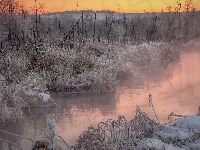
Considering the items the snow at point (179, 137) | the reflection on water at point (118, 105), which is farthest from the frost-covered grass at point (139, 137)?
the reflection on water at point (118, 105)

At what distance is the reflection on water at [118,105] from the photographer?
8.10 m

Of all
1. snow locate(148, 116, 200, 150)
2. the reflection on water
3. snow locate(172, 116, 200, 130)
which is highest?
snow locate(172, 116, 200, 130)

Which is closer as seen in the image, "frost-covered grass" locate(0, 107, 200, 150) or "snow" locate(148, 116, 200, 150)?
"frost-covered grass" locate(0, 107, 200, 150)

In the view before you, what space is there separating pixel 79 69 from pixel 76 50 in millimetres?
1194

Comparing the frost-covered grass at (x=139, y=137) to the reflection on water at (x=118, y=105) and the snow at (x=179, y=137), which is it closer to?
the snow at (x=179, y=137)

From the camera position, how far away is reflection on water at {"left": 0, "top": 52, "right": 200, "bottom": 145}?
8.10m

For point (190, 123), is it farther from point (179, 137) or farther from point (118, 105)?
point (118, 105)

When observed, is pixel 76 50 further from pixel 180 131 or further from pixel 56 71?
pixel 180 131

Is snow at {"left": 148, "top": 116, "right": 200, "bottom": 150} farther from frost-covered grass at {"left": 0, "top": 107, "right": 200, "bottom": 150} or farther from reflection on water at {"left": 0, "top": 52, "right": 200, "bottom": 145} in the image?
reflection on water at {"left": 0, "top": 52, "right": 200, "bottom": 145}

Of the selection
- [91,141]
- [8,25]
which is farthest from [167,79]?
[8,25]

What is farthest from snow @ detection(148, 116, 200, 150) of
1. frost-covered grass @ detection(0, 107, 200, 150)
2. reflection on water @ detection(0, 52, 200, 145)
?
reflection on water @ detection(0, 52, 200, 145)

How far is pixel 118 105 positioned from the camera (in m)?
9.80

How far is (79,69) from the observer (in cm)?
1245

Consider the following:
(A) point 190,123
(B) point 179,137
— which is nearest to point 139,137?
(B) point 179,137
